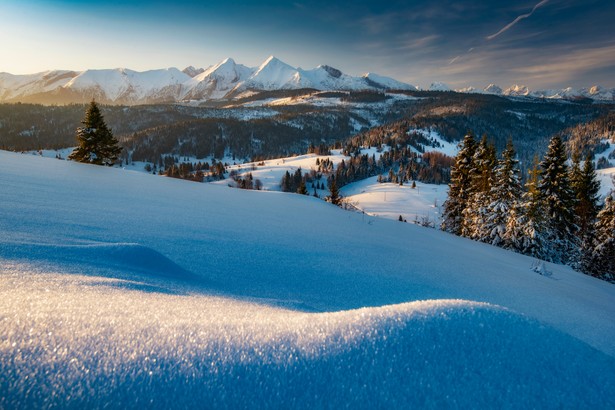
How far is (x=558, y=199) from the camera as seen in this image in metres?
26.1

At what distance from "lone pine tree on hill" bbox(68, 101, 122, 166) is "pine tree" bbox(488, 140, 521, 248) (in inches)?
1335

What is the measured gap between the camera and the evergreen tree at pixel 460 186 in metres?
31.5

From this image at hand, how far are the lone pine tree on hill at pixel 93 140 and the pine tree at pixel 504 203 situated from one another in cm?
3391

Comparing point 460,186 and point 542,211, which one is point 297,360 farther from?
point 460,186

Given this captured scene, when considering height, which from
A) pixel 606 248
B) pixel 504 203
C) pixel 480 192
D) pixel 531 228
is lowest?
pixel 606 248

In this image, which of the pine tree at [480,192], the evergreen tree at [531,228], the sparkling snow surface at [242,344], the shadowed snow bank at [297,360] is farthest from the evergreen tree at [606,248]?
the shadowed snow bank at [297,360]

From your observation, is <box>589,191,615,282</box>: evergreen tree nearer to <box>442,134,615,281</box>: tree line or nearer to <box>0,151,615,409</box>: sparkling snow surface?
<box>442,134,615,281</box>: tree line

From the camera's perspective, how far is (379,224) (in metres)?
9.29

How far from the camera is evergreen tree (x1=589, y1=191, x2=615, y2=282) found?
23.1 metres

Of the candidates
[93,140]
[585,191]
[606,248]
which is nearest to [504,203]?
[606,248]

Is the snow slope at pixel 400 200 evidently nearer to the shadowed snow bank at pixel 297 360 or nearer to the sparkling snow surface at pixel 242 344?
the sparkling snow surface at pixel 242 344

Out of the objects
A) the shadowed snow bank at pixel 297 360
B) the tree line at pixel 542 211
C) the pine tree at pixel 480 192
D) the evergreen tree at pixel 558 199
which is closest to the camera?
the shadowed snow bank at pixel 297 360

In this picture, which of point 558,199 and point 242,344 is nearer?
point 242,344

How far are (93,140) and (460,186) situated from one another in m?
36.8
